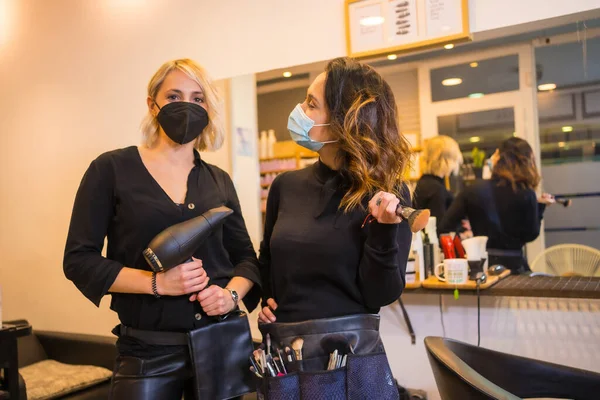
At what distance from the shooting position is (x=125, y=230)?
4.80 feet

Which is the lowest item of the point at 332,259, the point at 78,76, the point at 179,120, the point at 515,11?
the point at 332,259

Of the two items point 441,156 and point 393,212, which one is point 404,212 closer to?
point 393,212

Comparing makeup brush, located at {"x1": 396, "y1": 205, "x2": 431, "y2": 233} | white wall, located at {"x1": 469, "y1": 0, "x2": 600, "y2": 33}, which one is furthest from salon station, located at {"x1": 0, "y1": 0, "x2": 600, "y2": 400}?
makeup brush, located at {"x1": 396, "y1": 205, "x2": 431, "y2": 233}

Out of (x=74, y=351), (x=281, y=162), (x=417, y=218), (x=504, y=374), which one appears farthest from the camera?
(x=74, y=351)

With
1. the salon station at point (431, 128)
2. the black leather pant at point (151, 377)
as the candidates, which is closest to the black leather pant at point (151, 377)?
the black leather pant at point (151, 377)

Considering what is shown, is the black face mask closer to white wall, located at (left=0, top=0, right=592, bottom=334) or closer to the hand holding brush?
the hand holding brush

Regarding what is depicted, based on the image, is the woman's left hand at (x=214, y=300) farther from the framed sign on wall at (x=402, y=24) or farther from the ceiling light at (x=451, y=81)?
the ceiling light at (x=451, y=81)

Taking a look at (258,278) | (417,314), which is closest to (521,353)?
(417,314)

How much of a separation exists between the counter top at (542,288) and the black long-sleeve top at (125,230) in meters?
1.02

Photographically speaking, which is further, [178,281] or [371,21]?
[371,21]

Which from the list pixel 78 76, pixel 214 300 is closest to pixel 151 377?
pixel 214 300

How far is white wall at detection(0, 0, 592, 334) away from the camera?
243 cm

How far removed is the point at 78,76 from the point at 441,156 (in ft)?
6.49

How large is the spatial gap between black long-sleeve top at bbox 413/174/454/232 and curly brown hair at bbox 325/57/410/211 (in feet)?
3.42
